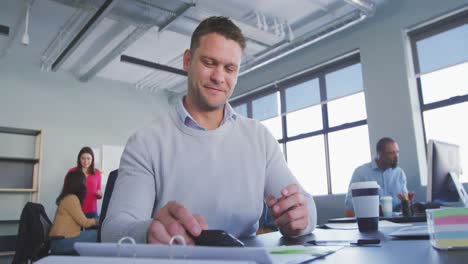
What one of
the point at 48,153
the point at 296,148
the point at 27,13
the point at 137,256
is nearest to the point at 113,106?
the point at 48,153

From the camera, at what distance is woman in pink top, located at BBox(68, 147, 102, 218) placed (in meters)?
5.04

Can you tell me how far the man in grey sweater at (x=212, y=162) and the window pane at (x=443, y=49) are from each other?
356cm

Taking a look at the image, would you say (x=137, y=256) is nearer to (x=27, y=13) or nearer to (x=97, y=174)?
(x=27, y=13)

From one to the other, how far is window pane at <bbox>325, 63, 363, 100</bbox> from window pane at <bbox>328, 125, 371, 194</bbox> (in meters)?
0.51

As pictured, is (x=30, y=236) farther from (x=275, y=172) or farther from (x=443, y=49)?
(x=443, y=49)

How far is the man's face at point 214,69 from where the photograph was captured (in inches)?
47.9

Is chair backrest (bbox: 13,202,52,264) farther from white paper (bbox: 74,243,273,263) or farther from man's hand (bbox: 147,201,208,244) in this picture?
white paper (bbox: 74,243,273,263)

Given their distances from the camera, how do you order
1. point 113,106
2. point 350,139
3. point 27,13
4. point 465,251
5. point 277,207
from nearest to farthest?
1. point 465,251
2. point 277,207
3. point 27,13
4. point 350,139
5. point 113,106

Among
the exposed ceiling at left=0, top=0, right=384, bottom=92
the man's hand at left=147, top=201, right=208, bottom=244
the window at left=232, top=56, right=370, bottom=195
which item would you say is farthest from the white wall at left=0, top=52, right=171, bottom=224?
the man's hand at left=147, top=201, right=208, bottom=244

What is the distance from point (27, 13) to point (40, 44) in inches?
47.5

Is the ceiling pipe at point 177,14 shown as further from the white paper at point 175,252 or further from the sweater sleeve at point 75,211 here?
the white paper at point 175,252

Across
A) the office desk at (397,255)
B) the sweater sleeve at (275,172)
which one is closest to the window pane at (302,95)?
the sweater sleeve at (275,172)

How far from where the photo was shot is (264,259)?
1.28 feet

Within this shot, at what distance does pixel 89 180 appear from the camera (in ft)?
16.9
